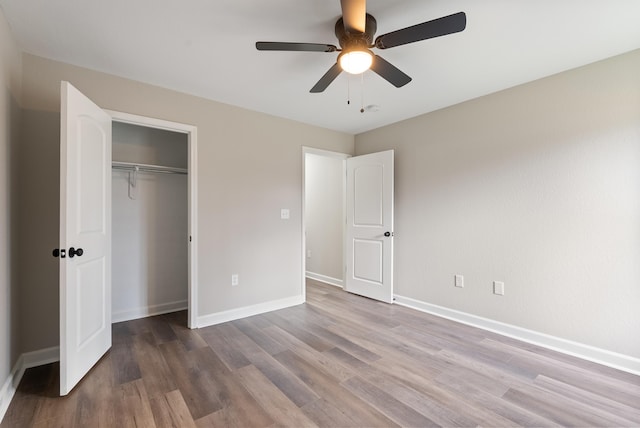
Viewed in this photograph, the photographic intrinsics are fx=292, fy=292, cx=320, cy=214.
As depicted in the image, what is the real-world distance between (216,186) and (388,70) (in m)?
2.10

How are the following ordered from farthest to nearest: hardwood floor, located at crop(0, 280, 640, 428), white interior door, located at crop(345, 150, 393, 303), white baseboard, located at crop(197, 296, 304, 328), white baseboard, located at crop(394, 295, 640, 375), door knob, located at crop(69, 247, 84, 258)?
1. white interior door, located at crop(345, 150, 393, 303)
2. white baseboard, located at crop(197, 296, 304, 328)
3. white baseboard, located at crop(394, 295, 640, 375)
4. door knob, located at crop(69, 247, 84, 258)
5. hardwood floor, located at crop(0, 280, 640, 428)

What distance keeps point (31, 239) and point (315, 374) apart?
7.87 feet

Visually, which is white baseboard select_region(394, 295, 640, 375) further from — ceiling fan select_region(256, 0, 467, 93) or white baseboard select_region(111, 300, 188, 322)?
white baseboard select_region(111, 300, 188, 322)

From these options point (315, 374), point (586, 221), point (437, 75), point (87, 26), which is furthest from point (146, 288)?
point (586, 221)

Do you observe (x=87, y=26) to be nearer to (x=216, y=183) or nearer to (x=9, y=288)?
(x=216, y=183)

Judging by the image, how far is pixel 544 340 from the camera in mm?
2623

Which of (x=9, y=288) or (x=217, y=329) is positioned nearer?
(x=9, y=288)

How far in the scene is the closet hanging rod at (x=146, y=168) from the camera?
124 inches

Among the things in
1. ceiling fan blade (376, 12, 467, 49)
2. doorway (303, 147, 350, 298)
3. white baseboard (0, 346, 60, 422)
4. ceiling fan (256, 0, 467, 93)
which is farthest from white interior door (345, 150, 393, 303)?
white baseboard (0, 346, 60, 422)

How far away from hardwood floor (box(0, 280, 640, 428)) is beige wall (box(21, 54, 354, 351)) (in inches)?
22.4

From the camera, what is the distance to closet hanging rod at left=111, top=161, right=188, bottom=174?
3.15 metres

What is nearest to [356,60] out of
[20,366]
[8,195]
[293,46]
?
[293,46]

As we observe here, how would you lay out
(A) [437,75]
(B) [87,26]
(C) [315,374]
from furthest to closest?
(A) [437,75] → (C) [315,374] → (B) [87,26]

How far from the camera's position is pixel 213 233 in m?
3.14
